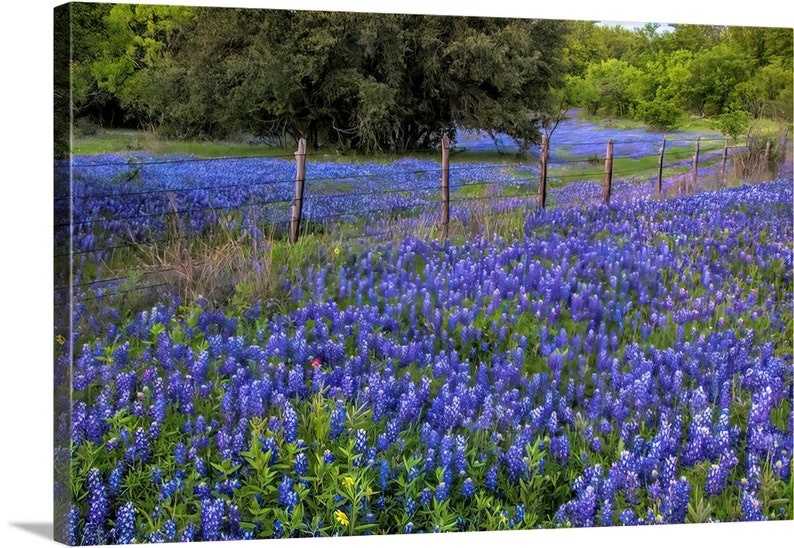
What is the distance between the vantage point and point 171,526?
5.20 m

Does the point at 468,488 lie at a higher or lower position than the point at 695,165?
lower

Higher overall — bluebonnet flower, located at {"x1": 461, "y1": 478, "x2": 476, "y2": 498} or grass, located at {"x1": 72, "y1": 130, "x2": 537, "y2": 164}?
grass, located at {"x1": 72, "y1": 130, "x2": 537, "y2": 164}

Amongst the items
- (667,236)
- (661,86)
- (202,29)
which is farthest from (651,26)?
(202,29)

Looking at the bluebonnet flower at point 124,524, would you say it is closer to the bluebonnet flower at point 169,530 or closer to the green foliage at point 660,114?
the bluebonnet flower at point 169,530

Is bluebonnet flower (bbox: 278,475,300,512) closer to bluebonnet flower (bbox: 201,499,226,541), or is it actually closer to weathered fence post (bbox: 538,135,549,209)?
bluebonnet flower (bbox: 201,499,226,541)

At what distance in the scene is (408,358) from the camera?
5852 mm

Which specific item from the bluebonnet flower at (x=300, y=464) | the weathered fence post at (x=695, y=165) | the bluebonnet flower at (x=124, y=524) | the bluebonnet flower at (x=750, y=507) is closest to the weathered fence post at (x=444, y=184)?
the bluebonnet flower at (x=300, y=464)

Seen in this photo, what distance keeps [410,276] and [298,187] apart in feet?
2.76

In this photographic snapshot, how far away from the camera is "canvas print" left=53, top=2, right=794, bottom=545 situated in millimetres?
5297

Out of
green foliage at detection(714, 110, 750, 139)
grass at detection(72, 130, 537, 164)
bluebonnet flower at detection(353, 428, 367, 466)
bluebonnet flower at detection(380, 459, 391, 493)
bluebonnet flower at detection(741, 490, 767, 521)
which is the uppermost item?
green foliage at detection(714, 110, 750, 139)

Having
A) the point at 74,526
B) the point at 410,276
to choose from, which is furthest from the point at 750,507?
the point at 74,526

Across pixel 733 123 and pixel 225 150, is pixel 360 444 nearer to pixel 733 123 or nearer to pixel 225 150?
pixel 225 150

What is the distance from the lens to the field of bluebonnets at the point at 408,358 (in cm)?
529

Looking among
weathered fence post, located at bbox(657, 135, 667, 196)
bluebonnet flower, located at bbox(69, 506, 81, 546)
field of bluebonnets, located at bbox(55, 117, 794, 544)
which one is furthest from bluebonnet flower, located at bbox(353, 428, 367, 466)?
weathered fence post, located at bbox(657, 135, 667, 196)
